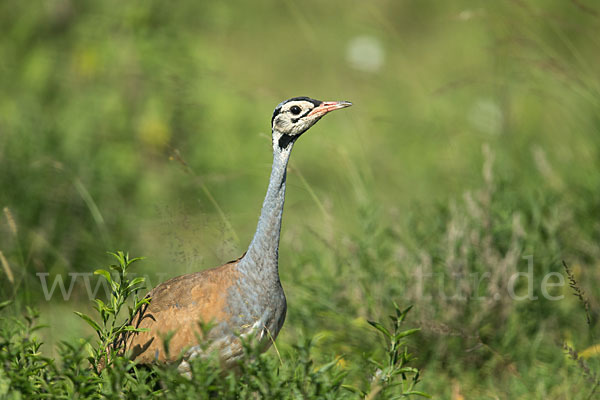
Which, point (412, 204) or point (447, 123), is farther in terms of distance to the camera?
point (447, 123)

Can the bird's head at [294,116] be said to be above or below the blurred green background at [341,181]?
above

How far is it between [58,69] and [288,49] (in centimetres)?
332

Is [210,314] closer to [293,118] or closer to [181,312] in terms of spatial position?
[181,312]

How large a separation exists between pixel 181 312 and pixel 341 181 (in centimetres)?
307

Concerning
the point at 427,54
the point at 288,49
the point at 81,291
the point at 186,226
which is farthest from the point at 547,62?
the point at 288,49

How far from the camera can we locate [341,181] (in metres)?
5.53

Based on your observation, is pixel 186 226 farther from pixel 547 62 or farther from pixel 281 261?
pixel 547 62

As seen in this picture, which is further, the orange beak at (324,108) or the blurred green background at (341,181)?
the blurred green background at (341,181)

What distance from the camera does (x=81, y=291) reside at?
151 inches

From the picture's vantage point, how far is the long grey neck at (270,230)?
8.67ft

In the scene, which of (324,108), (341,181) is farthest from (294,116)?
(341,181)

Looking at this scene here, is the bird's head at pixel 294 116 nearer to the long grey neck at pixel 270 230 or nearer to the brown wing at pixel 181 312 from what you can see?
the long grey neck at pixel 270 230

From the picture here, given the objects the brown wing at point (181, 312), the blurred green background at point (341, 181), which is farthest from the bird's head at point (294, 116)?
the brown wing at point (181, 312)

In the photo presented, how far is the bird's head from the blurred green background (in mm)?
403
